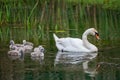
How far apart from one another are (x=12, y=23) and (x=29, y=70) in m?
9.93

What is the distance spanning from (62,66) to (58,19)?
1070 centimetres

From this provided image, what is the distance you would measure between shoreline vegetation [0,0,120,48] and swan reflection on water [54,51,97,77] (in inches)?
57.2

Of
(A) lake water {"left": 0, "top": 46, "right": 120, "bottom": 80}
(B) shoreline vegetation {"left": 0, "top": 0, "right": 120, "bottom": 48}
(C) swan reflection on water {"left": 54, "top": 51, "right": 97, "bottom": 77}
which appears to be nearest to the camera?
(A) lake water {"left": 0, "top": 46, "right": 120, "bottom": 80}

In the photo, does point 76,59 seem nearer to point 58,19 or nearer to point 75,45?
point 75,45

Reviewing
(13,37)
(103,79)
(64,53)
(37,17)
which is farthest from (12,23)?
(103,79)

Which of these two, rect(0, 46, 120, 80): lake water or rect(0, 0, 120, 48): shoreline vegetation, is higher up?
rect(0, 0, 120, 48): shoreline vegetation

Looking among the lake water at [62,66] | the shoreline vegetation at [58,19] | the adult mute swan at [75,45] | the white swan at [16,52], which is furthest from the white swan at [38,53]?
the shoreline vegetation at [58,19]

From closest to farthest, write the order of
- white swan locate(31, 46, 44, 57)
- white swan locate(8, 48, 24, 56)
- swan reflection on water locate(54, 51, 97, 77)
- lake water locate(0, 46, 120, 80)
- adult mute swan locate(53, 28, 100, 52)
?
1. lake water locate(0, 46, 120, 80)
2. swan reflection on water locate(54, 51, 97, 77)
3. white swan locate(31, 46, 44, 57)
4. white swan locate(8, 48, 24, 56)
5. adult mute swan locate(53, 28, 100, 52)

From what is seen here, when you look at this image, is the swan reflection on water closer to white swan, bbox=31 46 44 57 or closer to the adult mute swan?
the adult mute swan

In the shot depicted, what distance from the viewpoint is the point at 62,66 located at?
1583cm

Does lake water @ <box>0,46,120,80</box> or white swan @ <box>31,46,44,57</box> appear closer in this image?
lake water @ <box>0,46,120,80</box>

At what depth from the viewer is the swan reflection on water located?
15568 millimetres

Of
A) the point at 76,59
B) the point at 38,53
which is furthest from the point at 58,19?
the point at 76,59

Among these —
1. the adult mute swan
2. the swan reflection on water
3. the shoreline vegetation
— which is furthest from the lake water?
the shoreline vegetation
